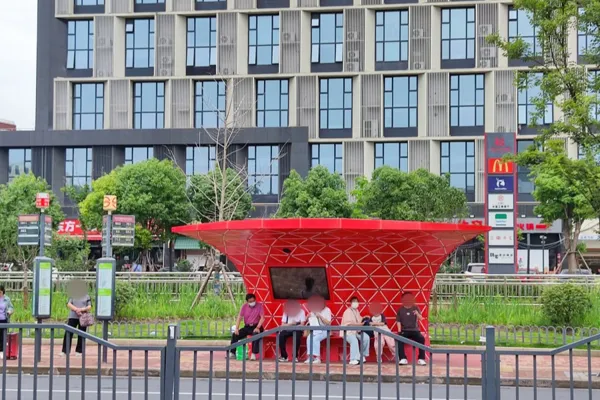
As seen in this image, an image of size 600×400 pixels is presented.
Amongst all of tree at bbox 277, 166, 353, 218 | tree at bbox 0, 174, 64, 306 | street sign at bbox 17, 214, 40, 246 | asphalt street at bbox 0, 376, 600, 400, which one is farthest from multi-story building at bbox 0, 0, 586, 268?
asphalt street at bbox 0, 376, 600, 400

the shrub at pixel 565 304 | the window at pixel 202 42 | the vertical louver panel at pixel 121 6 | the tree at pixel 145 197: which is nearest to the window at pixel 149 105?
the window at pixel 202 42

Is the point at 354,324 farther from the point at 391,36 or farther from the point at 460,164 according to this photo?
the point at 391,36

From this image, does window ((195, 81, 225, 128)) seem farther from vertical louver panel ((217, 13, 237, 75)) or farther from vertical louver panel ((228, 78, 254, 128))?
vertical louver panel ((228, 78, 254, 128))

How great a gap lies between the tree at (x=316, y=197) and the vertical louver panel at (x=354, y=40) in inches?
345

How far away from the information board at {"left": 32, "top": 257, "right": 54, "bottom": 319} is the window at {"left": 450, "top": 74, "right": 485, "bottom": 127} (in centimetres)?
4345

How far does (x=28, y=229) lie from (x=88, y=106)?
139ft

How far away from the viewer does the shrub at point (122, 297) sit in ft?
86.2

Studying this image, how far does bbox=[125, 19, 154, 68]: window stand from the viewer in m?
64.1

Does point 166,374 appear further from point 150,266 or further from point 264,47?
point 264,47

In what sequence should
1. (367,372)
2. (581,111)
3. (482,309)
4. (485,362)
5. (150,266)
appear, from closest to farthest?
1. (485,362)
2. (367,372)
3. (581,111)
4. (482,309)
5. (150,266)

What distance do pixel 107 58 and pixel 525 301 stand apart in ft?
141

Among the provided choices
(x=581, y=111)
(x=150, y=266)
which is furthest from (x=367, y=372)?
(x=150, y=266)

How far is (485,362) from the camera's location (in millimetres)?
8914

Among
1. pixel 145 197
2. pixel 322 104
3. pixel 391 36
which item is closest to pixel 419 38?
pixel 391 36
